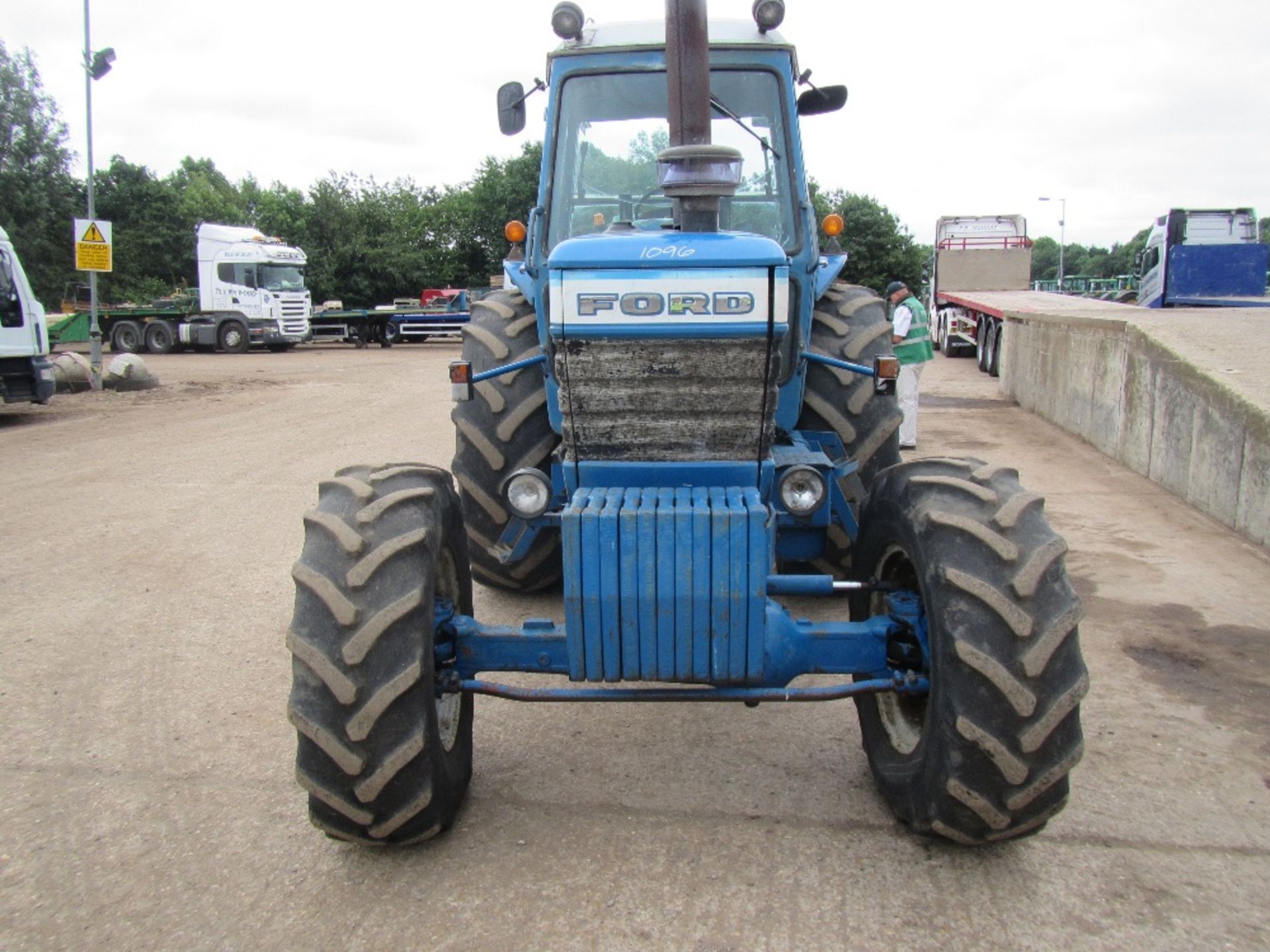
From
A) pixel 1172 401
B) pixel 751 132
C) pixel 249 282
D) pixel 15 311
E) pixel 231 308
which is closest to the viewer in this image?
pixel 751 132

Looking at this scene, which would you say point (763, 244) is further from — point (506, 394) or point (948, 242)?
point (948, 242)

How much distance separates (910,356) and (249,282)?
80.6 feet

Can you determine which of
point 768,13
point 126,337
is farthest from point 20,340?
point 126,337

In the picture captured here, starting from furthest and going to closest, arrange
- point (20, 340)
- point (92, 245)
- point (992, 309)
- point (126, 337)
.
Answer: point (126, 337) < point (992, 309) < point (92, 245) < point (20, 340)

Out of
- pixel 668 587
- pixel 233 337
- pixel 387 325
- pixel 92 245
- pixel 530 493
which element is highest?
pixel 92 245

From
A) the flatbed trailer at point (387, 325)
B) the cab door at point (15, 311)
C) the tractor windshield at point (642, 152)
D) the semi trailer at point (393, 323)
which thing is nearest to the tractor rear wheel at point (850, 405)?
the tractor windshield at point (642, 152)

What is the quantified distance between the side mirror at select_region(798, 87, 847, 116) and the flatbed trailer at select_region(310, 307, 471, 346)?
88.8ft

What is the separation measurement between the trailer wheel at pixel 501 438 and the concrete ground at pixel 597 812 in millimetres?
338

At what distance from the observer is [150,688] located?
4609mm

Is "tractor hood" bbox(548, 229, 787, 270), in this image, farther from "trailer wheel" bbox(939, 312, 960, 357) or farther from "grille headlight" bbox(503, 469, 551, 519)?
"trailer wheel" bbox(939, 312, 960, 357)

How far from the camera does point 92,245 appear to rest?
17.1m

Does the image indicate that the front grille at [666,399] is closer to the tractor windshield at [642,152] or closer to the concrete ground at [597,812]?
the concrete ground at [597,812]

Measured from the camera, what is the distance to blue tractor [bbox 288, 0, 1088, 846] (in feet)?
9.59

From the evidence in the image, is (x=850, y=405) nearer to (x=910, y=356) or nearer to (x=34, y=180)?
(x=910, y=356)
